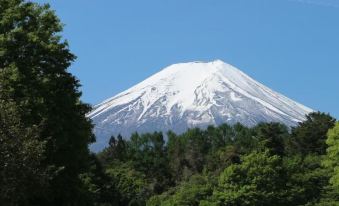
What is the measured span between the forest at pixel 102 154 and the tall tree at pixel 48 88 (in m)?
0.04

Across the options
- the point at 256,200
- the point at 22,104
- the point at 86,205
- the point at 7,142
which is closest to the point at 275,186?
the point at 256,200

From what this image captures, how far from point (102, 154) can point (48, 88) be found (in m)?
88.7

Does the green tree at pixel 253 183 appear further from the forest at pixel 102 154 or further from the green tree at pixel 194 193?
the green tree at pixel 194 193

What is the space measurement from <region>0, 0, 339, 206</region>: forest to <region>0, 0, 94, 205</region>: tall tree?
43 mm

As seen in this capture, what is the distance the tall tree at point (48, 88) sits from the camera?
1003 inches

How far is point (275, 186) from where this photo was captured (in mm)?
58312

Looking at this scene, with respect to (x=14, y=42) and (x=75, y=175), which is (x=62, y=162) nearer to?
(x=75, y=175)

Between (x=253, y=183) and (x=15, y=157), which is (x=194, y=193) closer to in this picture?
(x=253, y=183)

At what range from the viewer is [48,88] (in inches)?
1053

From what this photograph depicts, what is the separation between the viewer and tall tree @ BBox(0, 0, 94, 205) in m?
25.5

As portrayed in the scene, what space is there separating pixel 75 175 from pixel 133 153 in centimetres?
8895

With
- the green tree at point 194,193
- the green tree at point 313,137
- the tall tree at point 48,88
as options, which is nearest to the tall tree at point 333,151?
the green tree at point 194,193

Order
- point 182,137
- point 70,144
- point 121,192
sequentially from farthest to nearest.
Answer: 1. point 182,137
2. point 121,192
3. point 70,144

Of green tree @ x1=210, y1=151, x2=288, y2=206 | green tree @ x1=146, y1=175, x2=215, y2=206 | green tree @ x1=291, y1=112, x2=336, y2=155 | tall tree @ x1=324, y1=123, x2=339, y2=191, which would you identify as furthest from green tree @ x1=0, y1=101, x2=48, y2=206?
green tree @ x1=291, y1=112, x2=336, y2=155
